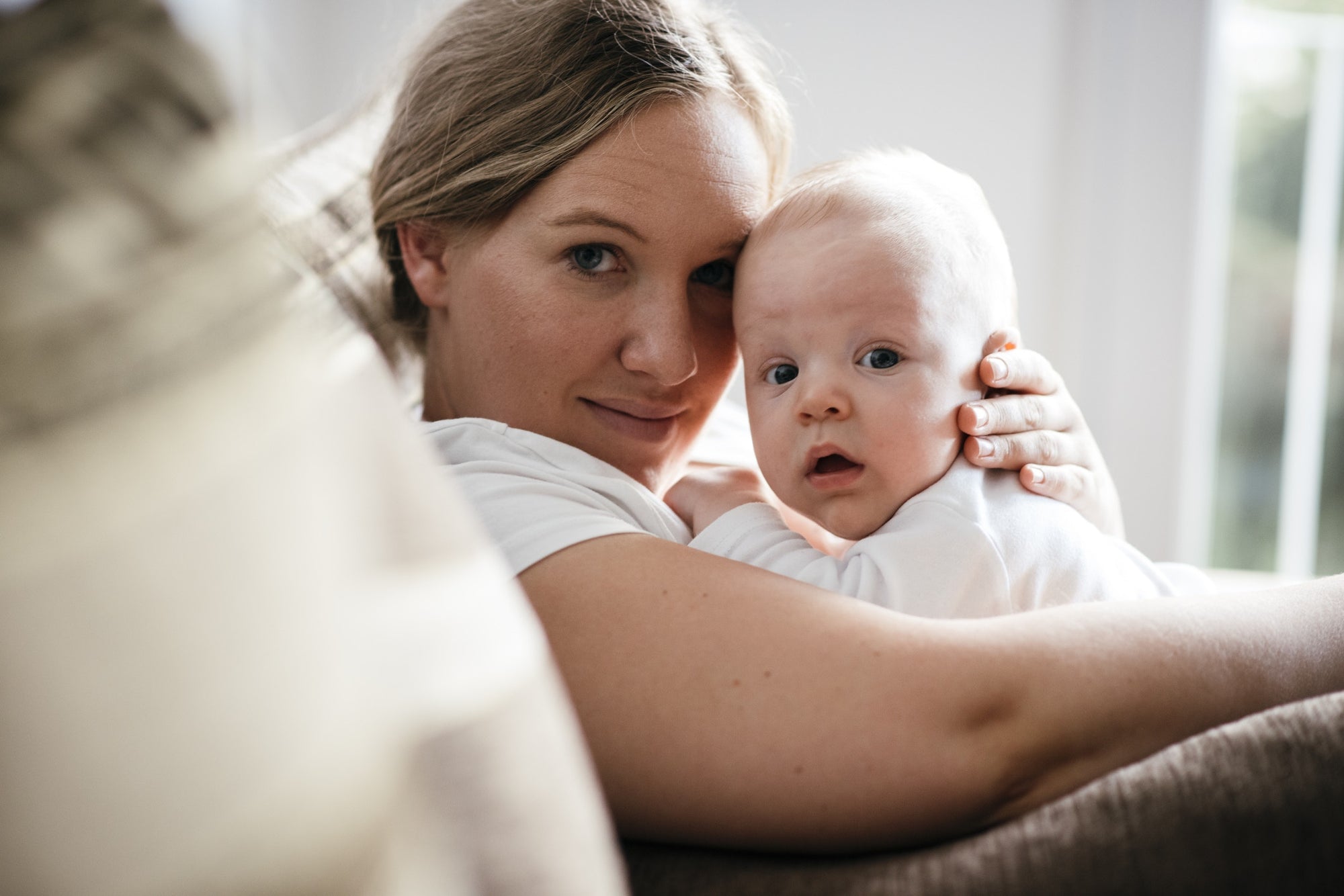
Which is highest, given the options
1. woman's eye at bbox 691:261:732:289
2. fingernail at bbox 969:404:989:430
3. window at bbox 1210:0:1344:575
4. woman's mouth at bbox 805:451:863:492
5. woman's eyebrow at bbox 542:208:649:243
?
woman's eyebrow at bbox 542:208:649:243

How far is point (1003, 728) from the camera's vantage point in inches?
27.8

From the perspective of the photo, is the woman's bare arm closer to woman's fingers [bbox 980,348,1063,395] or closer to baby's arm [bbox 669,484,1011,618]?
baby's arm [bbox 669,484,1011,618]

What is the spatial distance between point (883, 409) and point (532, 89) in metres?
0.54

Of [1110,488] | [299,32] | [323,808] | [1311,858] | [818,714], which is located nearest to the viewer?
[323,808]

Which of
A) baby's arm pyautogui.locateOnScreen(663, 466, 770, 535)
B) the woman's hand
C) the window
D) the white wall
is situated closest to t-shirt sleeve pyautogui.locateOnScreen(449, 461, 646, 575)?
baby's arm pyautogui.locateOnScreen(663, 466, 770, 535)

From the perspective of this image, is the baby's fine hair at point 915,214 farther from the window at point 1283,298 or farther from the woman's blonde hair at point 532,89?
the window at point 1283,298

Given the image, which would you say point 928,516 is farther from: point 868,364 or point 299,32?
point 299,32

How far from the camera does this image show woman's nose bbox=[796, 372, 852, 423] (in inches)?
40.9

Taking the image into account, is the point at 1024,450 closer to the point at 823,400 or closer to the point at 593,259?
the point at 823,400

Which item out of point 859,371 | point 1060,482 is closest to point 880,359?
point 859,371

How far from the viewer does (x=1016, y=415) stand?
1.09m

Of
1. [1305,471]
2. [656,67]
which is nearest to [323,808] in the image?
[656,67]

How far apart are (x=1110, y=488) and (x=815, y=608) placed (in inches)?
25.3

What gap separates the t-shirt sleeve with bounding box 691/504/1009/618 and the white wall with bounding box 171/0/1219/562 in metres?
Answer: 1.74
